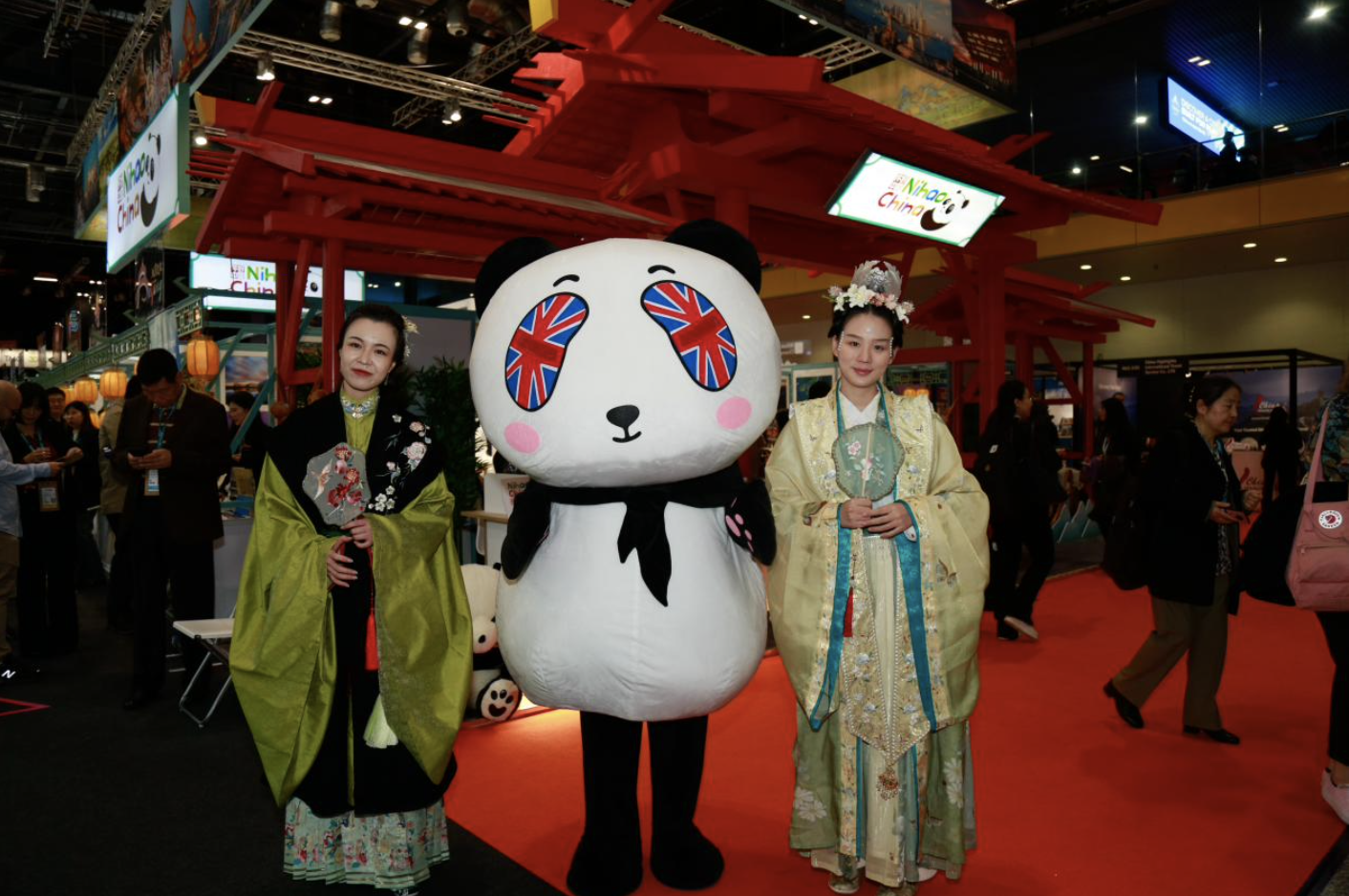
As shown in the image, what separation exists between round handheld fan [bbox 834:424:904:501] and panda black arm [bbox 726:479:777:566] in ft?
0.86

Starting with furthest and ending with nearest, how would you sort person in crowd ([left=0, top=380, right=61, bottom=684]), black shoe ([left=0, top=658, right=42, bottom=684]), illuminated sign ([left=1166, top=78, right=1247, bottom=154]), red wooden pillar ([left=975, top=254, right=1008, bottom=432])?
illuminated sign ([left=1166, top=78, right=1247, bottom=154])
red wooden pillar ([left=975, top=254, right=1008, bottom=432])
black shoe ([left=0, top=658, right=42, bottom=684])
person in crowd ([left=0, top=380, right=61, bottom=684])

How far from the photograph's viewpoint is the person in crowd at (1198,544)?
3613 mm

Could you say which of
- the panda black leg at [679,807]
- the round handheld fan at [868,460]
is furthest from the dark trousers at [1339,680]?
the panda black leg at [679,807]

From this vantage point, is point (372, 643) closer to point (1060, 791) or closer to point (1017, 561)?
point (1060, 791)

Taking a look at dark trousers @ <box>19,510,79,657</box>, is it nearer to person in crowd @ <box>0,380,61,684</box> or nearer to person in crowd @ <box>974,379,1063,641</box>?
person in crowd @ <box>0,380,61,684</box>

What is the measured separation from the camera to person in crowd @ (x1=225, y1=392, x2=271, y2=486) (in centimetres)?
589

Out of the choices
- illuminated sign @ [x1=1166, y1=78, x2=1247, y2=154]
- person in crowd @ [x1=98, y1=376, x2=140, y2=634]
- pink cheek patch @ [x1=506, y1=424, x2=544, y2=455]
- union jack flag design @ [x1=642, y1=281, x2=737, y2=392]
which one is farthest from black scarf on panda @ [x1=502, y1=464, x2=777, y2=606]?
illuminated sign @ [x1=1166, y1=78, x2=1247, y2=154]

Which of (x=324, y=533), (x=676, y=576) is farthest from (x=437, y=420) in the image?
(x=676, y=576)

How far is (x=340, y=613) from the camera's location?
246 cm

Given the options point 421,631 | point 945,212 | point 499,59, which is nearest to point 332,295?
point 421,631

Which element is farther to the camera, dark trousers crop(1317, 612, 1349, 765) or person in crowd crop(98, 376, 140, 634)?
person in crowd crop(98, 376, 140, 634)

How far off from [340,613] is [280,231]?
11.2 feet

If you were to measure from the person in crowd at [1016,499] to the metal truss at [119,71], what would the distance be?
23.4 ft

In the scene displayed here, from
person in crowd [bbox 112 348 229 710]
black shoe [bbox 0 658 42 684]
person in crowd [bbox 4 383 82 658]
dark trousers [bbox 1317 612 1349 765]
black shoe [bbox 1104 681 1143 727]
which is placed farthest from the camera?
person in crowd [bbox 4 383 82 658]
